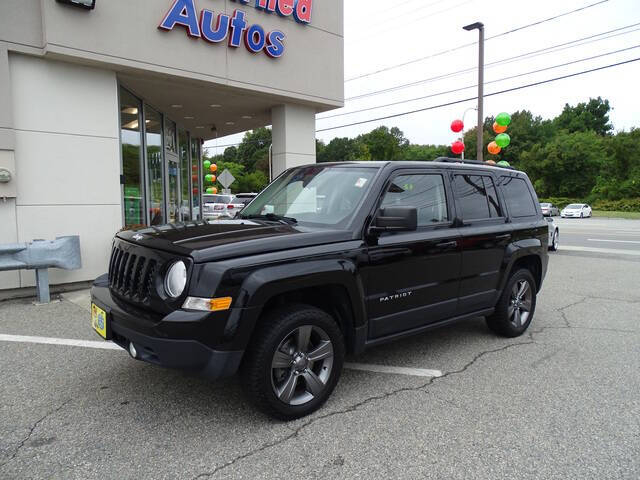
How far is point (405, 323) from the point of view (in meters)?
3.81

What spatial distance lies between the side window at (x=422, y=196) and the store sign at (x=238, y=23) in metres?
5.82

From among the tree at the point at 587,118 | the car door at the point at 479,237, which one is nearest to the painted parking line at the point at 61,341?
→ the car door at the point at 479,237

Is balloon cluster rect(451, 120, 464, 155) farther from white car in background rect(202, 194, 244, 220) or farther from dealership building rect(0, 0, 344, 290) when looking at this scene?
white car in background rect(202, 194, 244, 220)

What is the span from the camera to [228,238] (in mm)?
3094

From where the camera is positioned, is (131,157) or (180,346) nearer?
(180,346)

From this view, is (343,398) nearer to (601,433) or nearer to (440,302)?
(440,302)

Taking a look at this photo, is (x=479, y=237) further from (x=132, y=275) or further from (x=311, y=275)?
(x=132, y=275)

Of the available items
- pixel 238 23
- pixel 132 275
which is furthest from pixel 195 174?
pixel 132 275

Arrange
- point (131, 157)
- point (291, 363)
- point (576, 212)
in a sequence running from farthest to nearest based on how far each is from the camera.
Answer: point (576, 212), point (131, 157), point (291, 363)

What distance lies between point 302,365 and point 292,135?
787cm

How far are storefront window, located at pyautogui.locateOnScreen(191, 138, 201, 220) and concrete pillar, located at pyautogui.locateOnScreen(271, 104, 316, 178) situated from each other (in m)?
6.70

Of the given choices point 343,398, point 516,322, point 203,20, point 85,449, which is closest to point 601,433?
point 343,398

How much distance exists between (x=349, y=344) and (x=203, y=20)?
277 inches

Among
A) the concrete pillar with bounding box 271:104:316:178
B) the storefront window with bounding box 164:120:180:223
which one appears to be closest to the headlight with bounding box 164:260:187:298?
the concrete pillar with bounding box 271:104:316:178
